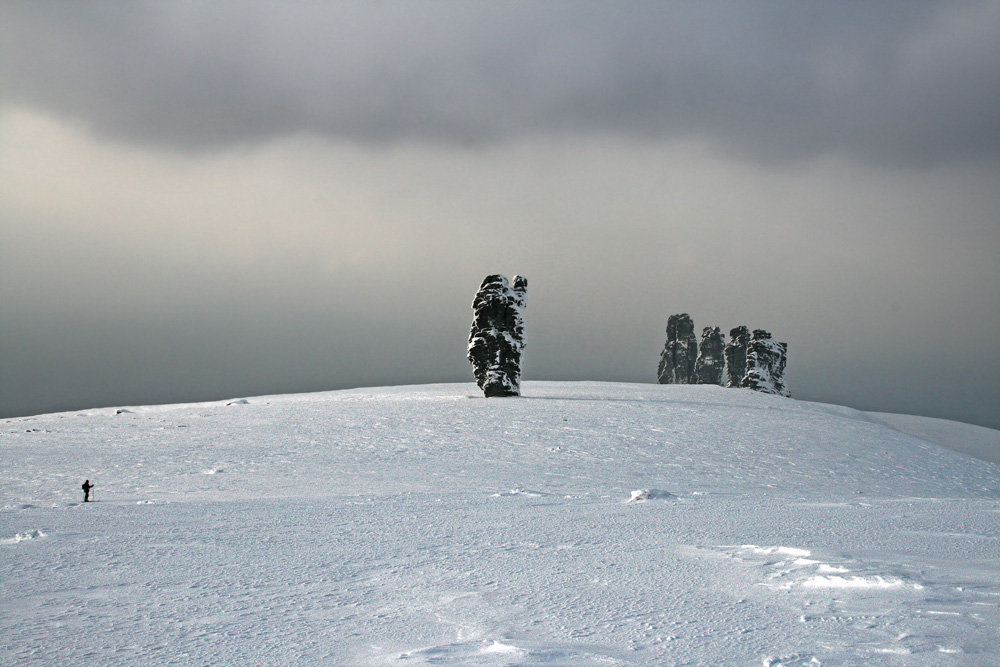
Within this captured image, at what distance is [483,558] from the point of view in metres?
8.26

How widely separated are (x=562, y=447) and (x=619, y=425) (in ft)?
13.8

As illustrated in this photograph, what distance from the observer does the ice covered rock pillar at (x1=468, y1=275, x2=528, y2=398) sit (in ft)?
110

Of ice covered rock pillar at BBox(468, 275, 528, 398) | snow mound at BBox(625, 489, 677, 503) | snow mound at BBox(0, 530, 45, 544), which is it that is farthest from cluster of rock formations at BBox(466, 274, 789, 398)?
snow mound at BBox(0, 530, 45, 544)

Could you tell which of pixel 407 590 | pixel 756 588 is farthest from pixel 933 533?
pixel 407 590

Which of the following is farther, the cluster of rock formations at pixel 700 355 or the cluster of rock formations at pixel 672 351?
the cluster of rock formations at pixel 700 355

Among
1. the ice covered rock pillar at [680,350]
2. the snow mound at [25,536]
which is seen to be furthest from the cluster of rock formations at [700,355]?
the snow mound at [25,536]

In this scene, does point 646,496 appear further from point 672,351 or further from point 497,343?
point 672,351

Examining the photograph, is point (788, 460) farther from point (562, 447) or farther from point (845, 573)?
point (845, 573)

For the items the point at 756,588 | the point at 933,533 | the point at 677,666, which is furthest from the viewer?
the point at 933,533

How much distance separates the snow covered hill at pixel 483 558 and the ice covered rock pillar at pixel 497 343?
499 inches

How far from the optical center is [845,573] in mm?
7008

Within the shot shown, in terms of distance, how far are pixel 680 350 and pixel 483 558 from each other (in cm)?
6330

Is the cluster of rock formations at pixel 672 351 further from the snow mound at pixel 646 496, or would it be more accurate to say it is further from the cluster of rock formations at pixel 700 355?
the snow mound at pixel 646 496

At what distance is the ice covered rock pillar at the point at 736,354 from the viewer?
2473 inches
